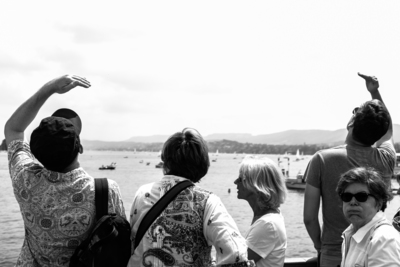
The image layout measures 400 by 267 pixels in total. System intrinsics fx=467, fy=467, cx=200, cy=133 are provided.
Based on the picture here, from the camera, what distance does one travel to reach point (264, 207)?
318 cm

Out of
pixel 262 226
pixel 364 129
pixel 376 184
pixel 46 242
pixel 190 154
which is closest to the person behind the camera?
pixel 46 242

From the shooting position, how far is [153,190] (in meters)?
2.62

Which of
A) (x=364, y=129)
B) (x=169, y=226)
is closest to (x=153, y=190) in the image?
(x=169, y=226)

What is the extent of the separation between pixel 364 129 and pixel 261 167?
83 cm

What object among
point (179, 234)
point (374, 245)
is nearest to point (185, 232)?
point (179, 234)

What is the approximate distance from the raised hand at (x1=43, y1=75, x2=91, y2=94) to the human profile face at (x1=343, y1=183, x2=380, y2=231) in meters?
1.75

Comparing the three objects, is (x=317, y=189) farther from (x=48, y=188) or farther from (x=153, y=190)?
(x=48, y=188)

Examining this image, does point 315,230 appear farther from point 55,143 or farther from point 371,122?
point 55,143

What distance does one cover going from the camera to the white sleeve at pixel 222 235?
240 cm

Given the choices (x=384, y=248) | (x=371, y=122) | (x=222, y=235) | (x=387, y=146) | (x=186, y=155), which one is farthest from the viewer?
(x=387, y=146)

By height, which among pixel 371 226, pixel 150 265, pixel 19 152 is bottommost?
pixel 150 265

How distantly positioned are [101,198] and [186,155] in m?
0.53

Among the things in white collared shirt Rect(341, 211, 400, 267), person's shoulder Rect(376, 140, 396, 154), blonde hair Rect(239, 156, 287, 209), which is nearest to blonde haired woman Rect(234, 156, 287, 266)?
blonde hair Rect(239, 156, 287, 209)

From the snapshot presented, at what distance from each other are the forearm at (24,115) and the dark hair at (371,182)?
1.89 metres
